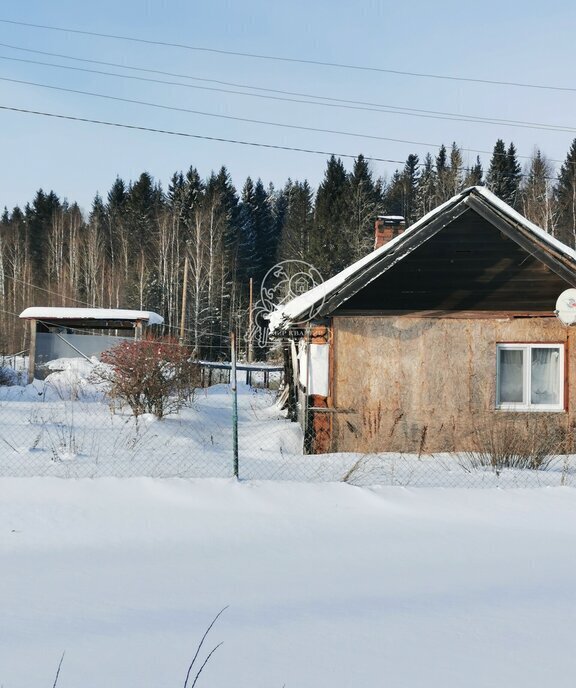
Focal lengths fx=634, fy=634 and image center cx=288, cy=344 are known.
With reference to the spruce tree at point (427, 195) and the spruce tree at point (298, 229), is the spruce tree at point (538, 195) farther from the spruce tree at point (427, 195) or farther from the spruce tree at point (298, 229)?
the spruce tree at point (298, 229)

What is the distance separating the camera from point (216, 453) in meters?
10.4

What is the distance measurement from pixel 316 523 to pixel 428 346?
562 centimetres

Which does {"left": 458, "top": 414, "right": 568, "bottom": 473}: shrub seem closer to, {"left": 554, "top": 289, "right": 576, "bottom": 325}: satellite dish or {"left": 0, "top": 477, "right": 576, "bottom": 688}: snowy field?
{"left": 554, "top": 289, "right": 576, "bottom": 325}: satellite dish

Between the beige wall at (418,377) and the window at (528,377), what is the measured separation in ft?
0.65

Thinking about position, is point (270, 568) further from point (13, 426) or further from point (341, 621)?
point (13, 426)

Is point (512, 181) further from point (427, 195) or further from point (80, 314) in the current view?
point (80, 314)

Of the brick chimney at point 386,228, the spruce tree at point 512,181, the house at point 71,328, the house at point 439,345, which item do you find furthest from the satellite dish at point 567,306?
the spruce tree at point 512,181

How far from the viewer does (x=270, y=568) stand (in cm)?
483

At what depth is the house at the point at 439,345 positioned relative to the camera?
35.5 feet

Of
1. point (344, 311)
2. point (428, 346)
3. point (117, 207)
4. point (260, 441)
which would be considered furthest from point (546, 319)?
point (117, 207)

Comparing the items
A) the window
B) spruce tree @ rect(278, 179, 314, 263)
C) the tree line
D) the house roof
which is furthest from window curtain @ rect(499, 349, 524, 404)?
spruce tree @ rect(278, 179, 314, 263)

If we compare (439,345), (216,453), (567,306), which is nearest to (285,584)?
(216,453)

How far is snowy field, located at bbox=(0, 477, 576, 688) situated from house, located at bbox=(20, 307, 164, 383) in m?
14.3

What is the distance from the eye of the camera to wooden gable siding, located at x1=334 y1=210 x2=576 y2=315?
1082cm
